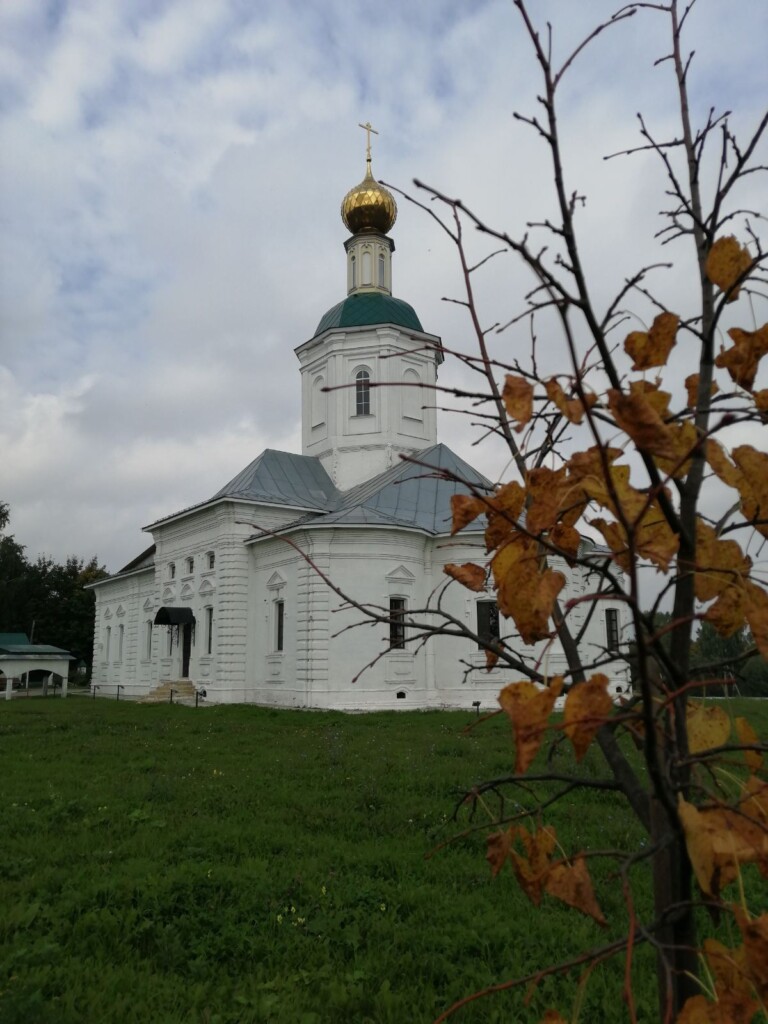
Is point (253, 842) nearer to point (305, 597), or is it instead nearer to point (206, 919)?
point (206, 919)

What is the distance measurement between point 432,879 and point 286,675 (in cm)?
1616

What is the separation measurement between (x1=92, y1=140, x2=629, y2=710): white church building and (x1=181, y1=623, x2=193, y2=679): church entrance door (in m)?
0.04

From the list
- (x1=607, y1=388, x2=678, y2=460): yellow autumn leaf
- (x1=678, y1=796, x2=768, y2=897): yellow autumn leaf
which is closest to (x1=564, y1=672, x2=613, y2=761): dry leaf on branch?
(x1=678, y1=796, x2=768, y2=897): yellow autumn leaf

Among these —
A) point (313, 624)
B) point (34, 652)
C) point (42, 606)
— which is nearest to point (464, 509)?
point (313, 624)

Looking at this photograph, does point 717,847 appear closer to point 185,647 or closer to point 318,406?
point 185,647

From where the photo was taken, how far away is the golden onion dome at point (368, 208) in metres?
27.9

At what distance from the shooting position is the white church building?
2092 cm

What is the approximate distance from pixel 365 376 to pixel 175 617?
9671mm

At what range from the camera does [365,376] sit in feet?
88.0

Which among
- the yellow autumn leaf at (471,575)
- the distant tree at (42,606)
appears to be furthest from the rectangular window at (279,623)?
the distant tree at (42,606)

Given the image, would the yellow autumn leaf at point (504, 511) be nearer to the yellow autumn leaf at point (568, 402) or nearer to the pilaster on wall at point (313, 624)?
the yellow autumn leaf at point (568, 402)

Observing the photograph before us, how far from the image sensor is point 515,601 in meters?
1.29

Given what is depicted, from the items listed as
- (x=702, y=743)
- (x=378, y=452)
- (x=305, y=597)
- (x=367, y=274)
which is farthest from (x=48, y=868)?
(x=367, y=274)

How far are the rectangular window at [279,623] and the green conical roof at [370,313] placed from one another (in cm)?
933
